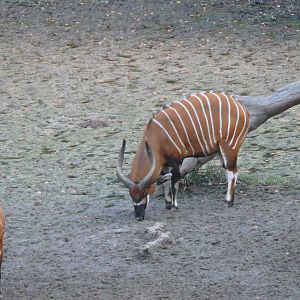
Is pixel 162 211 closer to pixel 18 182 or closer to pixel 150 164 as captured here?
pixel 150 164

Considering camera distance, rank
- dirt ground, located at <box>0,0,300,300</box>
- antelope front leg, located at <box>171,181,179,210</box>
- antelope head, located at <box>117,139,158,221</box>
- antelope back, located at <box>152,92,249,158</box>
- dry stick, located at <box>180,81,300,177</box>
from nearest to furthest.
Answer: dirt ground, located at <box>0,0,300,300</box> < antelope head, located at <box>117,139,158,221</box> < antelope back, located at <box>152,92,249,158</box> < antelope front leg, located at <box>171,181,179,210</box> < dry stick, located at <box>180,81,300,177</box>

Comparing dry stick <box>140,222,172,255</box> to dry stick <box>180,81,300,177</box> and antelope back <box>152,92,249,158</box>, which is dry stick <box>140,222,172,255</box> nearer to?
antelope back <box>152,92,249,158</box>

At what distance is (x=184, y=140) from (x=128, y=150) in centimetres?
187

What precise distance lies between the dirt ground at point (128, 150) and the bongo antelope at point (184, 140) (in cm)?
29

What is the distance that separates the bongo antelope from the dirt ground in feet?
0.95

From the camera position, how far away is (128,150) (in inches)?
404

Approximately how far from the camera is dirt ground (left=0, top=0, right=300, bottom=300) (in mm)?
7277

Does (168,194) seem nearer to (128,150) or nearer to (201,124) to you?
(201,124)

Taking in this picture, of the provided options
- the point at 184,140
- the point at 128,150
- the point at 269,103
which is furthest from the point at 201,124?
the point at 128,150

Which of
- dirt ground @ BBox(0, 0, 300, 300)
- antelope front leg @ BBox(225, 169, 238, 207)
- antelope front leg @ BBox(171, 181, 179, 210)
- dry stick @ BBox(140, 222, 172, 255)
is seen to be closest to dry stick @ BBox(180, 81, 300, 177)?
dirt ground @ BBox(0, 0, 300, 300)

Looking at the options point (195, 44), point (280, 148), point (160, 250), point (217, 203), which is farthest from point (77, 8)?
point (160, 250)

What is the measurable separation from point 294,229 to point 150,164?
4.36 feet

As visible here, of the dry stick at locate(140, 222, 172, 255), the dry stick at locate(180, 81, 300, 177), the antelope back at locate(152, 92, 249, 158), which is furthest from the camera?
the dry stick at locate(180, 81, 300, 177)

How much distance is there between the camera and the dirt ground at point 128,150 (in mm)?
7277
